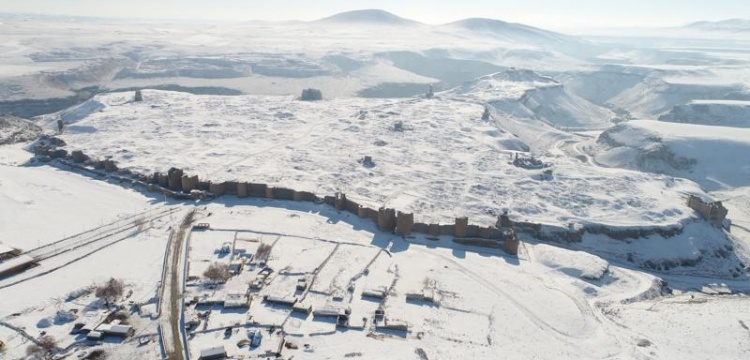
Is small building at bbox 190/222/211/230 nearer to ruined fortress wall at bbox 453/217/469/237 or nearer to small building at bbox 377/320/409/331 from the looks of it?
small building at bbox 377/320/409/331

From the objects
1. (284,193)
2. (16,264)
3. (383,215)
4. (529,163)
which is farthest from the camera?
(529,163)

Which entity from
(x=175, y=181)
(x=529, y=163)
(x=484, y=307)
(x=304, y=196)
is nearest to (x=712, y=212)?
(x=529, y=163)

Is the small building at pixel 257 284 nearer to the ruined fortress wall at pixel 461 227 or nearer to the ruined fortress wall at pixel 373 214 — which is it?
the ruined fortress wall at pixel 373 214

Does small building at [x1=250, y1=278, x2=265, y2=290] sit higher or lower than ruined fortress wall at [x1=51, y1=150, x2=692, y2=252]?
lower

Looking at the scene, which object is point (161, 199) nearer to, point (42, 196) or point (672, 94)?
point (42, 196)

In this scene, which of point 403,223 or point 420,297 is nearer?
point 420,297

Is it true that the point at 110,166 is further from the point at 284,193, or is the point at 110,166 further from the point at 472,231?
the point at 472,231

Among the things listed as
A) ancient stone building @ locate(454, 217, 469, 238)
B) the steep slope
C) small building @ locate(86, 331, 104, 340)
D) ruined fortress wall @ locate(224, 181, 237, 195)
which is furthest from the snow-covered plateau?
the steep slope

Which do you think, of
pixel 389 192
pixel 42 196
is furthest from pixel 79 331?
pixel 389 192
